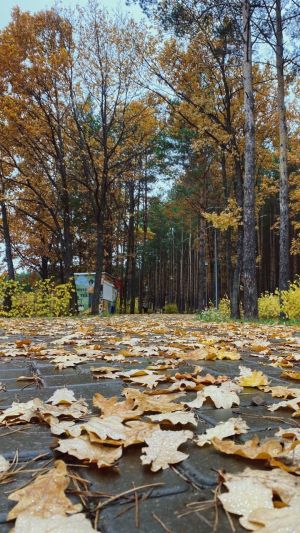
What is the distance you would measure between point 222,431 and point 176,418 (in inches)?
6.8

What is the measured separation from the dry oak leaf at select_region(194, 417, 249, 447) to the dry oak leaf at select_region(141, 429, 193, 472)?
1.7 inches

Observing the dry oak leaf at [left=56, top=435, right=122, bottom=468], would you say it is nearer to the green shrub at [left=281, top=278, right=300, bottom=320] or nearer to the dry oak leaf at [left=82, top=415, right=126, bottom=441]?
the dry oak leaf at [left=82, top=415, right=126, bottom=441]

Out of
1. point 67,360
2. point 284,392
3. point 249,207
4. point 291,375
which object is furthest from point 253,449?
point 249,207

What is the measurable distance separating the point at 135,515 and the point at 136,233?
27313 mm

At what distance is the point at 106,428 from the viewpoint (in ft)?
4.19

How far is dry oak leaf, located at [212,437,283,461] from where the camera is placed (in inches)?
42.2

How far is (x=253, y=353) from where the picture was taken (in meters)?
3.39

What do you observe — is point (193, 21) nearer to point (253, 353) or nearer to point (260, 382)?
point (253, 353)

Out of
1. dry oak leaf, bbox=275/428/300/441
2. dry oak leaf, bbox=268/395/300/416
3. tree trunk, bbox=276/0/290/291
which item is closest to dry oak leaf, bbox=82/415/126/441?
dry oak leaf, bbox=275/428/300/441

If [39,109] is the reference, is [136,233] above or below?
below

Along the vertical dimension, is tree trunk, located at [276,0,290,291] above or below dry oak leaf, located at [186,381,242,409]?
above

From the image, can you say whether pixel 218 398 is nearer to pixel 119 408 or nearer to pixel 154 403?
pixel 154 403

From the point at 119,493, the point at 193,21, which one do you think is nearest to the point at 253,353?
the point at 119,493

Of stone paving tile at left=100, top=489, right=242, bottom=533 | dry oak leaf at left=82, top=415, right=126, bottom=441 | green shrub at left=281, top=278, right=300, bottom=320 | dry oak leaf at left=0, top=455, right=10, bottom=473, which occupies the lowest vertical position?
stone paving tile at left=100, top=489, right=242, bottom=533
